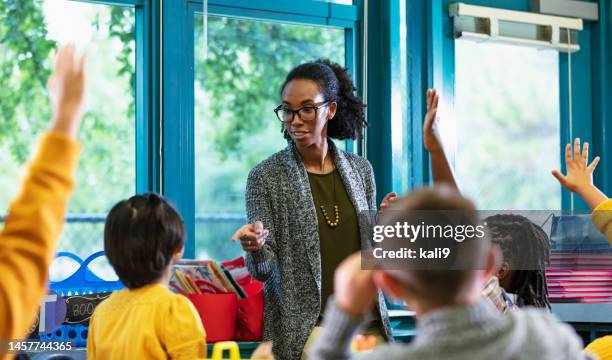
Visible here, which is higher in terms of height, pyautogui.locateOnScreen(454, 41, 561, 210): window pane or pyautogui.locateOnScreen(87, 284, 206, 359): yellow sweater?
pyautogui.locateOnScreen(454, 41, 561, 210): window pane

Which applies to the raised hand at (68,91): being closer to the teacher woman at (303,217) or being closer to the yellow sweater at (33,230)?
the yellow sweater at (33,230)

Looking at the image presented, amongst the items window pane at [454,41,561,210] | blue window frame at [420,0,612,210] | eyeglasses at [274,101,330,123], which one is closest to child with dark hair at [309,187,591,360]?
eyeglasses at [274,101,330,123]

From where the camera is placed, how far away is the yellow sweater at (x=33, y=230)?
1086 mm

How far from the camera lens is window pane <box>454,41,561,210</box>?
12.5 feet

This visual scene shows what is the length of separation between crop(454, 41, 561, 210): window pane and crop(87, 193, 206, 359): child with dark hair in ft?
6.24

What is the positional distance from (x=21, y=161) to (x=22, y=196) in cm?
480

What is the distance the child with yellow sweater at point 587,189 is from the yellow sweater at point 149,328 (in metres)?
1.09

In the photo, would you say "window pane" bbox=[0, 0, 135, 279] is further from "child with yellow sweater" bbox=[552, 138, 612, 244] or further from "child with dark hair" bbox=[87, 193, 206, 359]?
"child with yellow sweater" bbox=[552, 138, 612, 244]

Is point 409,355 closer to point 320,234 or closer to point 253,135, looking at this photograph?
point 320,234

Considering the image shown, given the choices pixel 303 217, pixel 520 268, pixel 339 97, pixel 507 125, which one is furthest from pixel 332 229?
pixel 507 125

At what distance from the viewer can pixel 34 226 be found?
3.59 feet

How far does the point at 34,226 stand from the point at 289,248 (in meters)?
1.66

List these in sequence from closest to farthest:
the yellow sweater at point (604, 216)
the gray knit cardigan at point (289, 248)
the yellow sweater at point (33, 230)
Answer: the yellow sweater at point (33, 230), the yellow sweater at point (604, 216), the gray knit cardigan at point (289, 248)

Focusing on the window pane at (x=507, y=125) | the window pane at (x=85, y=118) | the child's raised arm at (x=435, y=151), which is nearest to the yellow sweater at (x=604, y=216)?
the child's raised arm at (x=435, y=151)
